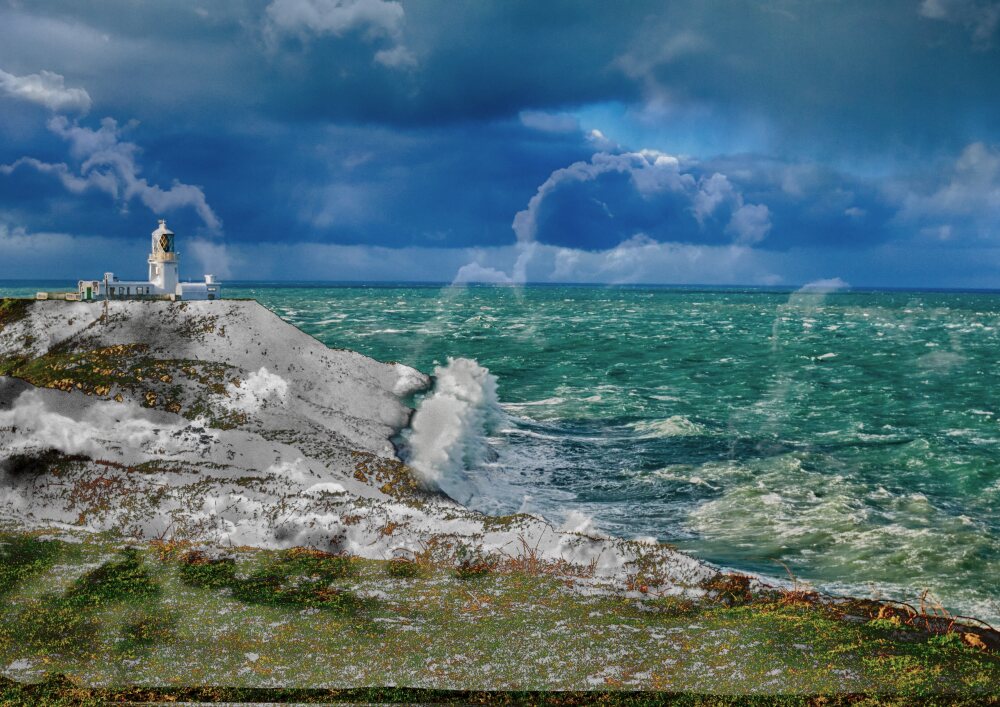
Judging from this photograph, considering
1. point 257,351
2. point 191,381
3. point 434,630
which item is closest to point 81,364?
point 191,381

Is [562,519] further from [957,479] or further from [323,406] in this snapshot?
[957,479]

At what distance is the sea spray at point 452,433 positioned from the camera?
19688mm

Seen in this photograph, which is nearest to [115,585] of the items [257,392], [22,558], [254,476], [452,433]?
[22,558]

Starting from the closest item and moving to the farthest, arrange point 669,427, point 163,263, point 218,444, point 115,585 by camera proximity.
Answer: point 115,585 < point 218,444 < point 163,263 < point 669,427

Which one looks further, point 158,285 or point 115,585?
point 158,285

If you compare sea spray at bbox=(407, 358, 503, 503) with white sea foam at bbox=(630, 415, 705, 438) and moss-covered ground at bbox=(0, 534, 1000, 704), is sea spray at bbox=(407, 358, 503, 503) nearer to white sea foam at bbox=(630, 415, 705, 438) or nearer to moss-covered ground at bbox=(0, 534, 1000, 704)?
white sea foam at bbox=(630, 415, 705, 438)

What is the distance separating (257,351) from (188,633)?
1137cm

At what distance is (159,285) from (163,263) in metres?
0.82

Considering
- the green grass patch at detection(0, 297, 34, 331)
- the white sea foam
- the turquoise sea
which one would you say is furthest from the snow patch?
the white sea foam

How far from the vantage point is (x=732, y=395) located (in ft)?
130

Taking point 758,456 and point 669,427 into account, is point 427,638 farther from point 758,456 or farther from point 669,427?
point 669,427

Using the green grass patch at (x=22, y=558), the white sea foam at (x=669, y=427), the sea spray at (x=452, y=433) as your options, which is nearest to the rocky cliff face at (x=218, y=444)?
the sea spray at (x=452, y=433)

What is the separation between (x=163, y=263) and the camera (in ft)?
81.5

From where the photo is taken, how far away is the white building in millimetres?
23156
